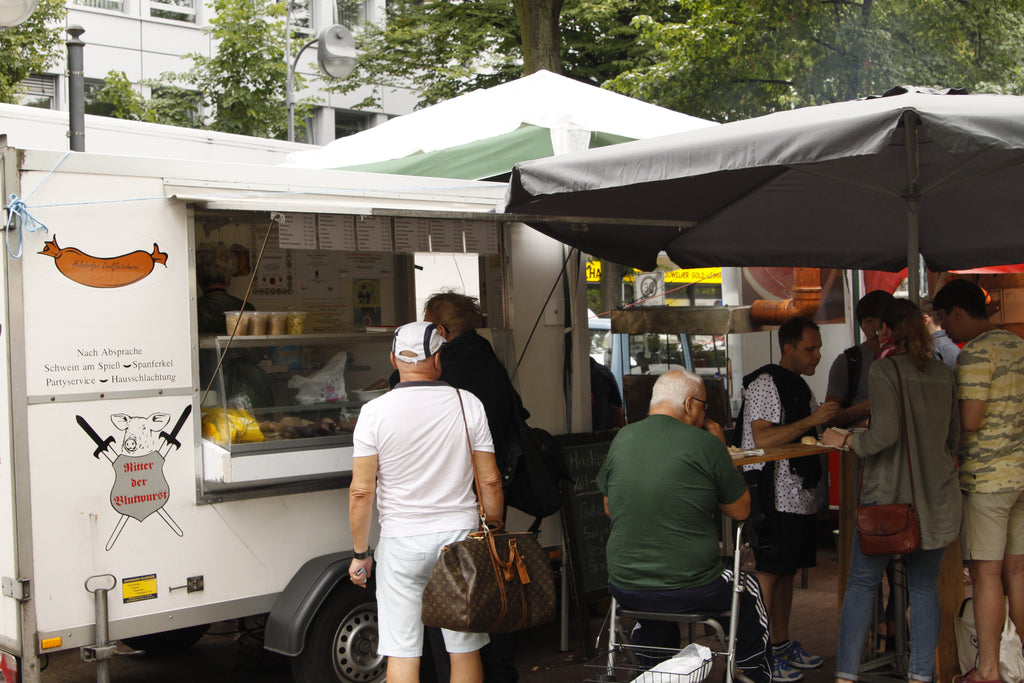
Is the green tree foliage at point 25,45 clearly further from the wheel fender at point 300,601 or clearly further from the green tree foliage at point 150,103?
the wheel fender at point 300,601

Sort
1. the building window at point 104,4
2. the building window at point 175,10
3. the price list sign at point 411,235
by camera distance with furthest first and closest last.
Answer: the building window at point 175,10 → the building window at point 104,4 → the price list sign at point 411,235

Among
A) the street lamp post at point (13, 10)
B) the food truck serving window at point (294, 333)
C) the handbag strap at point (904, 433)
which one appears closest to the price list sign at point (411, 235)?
the food truck serving window at point (294, 333)

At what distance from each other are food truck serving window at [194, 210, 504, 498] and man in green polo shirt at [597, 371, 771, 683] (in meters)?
1.61

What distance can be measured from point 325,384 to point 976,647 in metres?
3.36

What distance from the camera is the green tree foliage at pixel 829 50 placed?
452 inches

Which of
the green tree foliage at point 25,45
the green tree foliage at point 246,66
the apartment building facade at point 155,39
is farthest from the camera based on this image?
the apartment building facade at point 155,39

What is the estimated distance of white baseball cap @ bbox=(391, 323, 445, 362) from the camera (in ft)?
13.9

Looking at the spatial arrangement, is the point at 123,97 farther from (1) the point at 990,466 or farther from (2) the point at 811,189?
(1) the point at 990,466

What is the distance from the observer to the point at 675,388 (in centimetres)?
406

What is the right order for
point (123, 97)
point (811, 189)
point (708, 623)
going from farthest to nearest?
point (123, 97) < point (811, 189) < point (708, 623)

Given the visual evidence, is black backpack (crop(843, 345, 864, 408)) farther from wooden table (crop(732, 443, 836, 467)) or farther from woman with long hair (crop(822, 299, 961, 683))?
woman with long hair (crop(822, 299, 961, 683))

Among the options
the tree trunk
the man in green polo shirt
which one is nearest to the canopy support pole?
the man in green polo shirt

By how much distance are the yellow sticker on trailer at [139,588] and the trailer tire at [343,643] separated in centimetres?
71

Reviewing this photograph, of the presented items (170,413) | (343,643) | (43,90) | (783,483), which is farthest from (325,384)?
(43,90)
